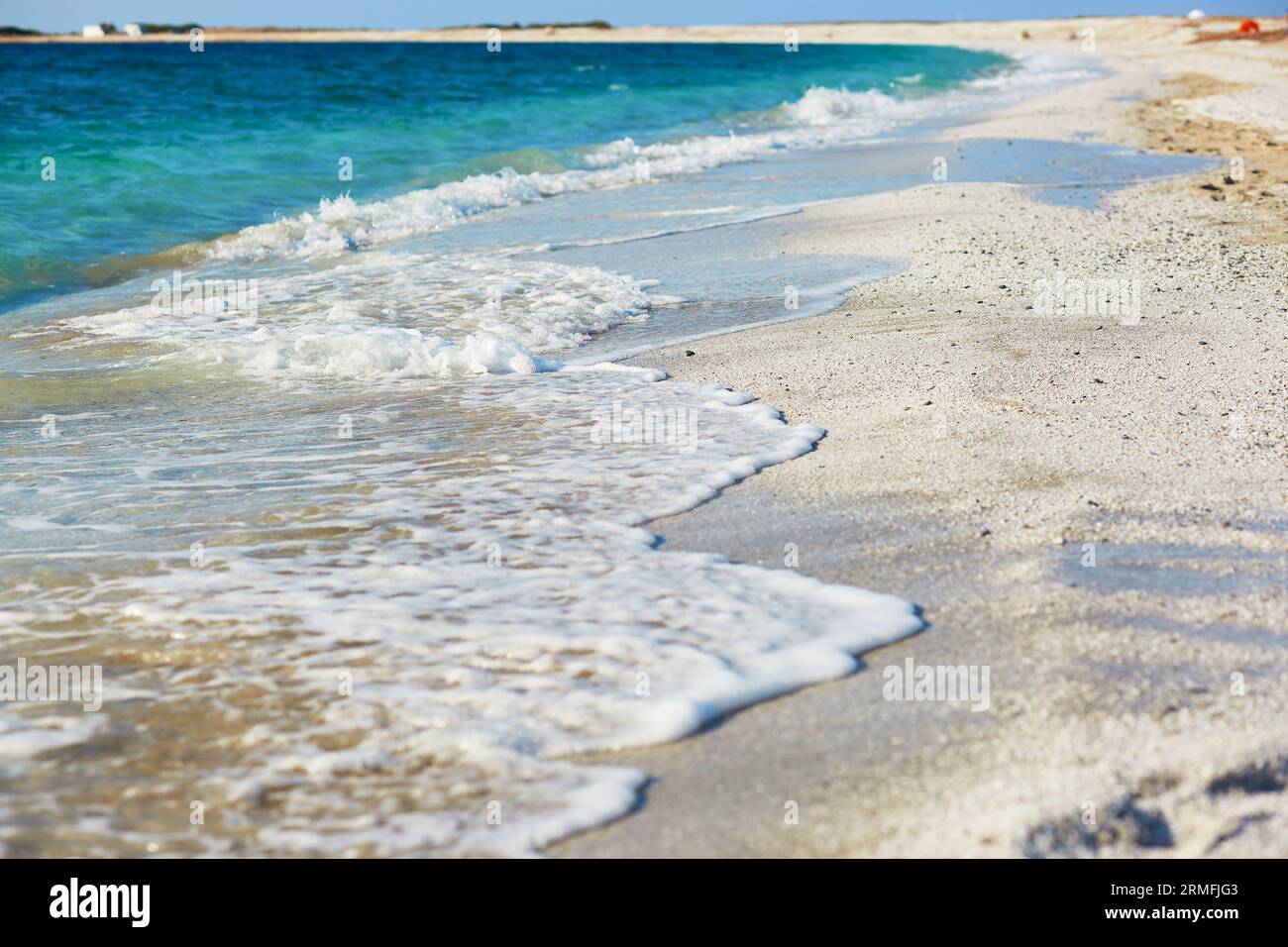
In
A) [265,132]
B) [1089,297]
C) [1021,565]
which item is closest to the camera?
[1021,565]

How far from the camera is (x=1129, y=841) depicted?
230 centimetres

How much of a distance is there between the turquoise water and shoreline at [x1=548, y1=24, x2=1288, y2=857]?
7605mm

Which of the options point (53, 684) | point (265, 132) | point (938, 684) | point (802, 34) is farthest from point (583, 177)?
point (802, 34)

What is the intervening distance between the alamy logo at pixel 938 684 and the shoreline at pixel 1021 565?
41 mm

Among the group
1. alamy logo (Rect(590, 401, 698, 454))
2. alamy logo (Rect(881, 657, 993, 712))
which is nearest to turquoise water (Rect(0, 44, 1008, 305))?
alamy logo (Rect(590, 401, 698, 454))

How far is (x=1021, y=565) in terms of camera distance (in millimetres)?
3422

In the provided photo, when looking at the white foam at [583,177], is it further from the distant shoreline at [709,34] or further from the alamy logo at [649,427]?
the distant shoreline at [709,34]

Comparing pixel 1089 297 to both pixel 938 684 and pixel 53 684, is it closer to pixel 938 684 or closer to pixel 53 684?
pixel 938 684

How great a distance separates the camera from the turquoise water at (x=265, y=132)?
490 inches

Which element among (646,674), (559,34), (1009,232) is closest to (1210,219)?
(1009,232)

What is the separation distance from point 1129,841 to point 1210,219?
8.18 metres

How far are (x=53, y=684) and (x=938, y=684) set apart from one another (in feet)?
7.32
